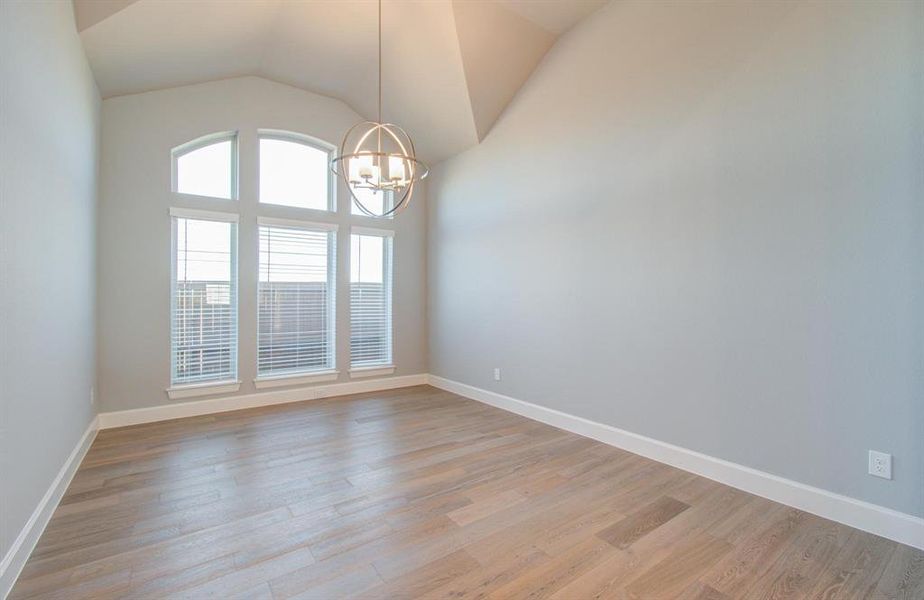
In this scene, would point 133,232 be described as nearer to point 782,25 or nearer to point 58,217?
point 58,217

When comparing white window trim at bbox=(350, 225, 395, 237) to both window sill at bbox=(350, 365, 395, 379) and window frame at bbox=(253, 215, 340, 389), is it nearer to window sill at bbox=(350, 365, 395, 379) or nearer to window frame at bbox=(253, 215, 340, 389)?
window frame at bbox=(253, 215, 340, 389)

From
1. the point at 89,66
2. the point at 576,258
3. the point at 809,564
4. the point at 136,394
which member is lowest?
the point at 809,564

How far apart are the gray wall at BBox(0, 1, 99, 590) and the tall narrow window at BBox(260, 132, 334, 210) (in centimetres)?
175

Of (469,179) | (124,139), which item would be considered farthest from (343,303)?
(124,139)

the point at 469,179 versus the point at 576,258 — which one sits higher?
the point at 469,179

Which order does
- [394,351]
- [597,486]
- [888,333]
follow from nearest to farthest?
[888,333], [597,486], [394,351]

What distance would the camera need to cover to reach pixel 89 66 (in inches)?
136

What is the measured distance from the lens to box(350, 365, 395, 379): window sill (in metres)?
5.56

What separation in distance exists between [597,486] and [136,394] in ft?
14.3

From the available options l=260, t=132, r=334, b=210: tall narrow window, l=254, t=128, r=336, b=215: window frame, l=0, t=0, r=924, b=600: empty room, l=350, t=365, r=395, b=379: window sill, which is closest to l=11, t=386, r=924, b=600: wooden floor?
l=0, t=0, r=924, b=600: empty room

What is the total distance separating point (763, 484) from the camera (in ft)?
8.82

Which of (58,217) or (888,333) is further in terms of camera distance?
(58,217)

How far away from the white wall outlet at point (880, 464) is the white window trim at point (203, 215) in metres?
5.57

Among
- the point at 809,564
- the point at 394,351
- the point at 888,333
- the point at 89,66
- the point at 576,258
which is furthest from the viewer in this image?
the point at 394,351
